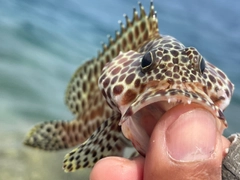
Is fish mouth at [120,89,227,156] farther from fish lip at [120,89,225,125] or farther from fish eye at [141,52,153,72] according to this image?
fish eye at [141,52,153,72]

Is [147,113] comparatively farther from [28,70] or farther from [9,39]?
[9,39]

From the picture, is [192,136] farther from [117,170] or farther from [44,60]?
[44,60]

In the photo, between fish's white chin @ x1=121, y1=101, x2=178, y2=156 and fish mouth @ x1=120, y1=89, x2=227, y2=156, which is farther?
fish's white chin @ x1=121, y1=101, x2=178, y2=156

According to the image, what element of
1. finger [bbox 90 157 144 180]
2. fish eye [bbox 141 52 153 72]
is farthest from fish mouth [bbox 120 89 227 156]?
fish eye [bbox 141 52 153 72]

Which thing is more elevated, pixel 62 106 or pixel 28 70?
pixel 28 70

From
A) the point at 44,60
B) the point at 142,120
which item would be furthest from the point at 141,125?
the point at 44,60

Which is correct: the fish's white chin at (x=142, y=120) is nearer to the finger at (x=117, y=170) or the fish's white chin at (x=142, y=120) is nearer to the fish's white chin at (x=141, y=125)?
the fish's white chin at (x=141, y=125)

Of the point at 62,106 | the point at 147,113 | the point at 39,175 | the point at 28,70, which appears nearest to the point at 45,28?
the point at 28,70
